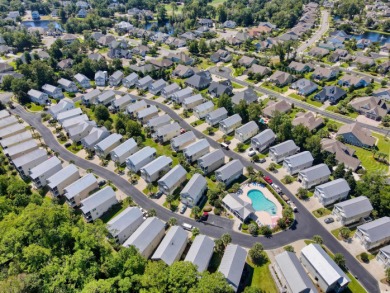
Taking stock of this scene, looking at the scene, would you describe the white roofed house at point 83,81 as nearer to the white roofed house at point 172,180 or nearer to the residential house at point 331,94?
the white roofed house at point 172,180

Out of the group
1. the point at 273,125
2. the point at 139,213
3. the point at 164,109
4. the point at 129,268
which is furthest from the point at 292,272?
the point at 164,109

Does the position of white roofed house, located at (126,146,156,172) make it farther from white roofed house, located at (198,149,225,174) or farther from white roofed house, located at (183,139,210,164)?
white roofed house, located at (198,149,225,174)

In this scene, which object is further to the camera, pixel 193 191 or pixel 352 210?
pixel 193 191

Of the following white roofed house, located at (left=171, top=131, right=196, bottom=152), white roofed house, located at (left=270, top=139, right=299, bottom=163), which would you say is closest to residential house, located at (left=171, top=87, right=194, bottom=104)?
white roofed house, located at (left=171, top=131, right=196, bottom=152)

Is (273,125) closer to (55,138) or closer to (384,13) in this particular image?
(55,138)

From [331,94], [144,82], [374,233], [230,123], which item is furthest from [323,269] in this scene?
[144,82]

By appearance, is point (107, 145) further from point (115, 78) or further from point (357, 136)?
point (357, 136)
